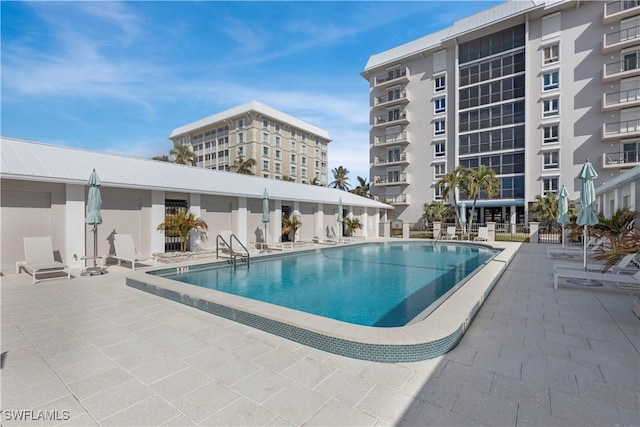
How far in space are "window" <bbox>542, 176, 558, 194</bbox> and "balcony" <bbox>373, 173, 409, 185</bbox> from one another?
44.1 ft

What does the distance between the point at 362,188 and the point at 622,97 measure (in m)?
28.9

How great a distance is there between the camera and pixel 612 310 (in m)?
5.74

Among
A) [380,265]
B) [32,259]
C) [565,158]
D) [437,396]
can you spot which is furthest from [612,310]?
[565,158]

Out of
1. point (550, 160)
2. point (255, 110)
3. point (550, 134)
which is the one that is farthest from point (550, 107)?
point (255, 110)

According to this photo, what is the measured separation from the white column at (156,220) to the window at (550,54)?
118ft

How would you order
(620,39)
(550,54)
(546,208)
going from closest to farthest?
(620,39), (546,208), (550,54)

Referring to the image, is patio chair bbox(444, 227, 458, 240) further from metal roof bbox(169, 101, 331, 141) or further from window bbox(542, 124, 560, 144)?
metal roof bbox(169, 101, 331, 141)

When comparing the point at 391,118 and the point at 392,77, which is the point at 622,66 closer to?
the point at 391,118

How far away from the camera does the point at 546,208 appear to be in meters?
25.6

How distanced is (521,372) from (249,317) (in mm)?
3865

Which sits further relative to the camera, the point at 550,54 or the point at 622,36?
the point at 550,54

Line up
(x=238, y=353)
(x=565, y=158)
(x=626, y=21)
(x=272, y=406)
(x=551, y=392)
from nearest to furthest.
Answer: (x=272, y=406)
(x=551, y=392)
(x=238, y=353)
(x=626, y=21)
(x=565, y=158)

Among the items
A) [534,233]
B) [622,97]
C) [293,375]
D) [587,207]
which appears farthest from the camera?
[622,97]

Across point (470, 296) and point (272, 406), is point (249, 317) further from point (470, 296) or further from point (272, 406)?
point (470, 296)
